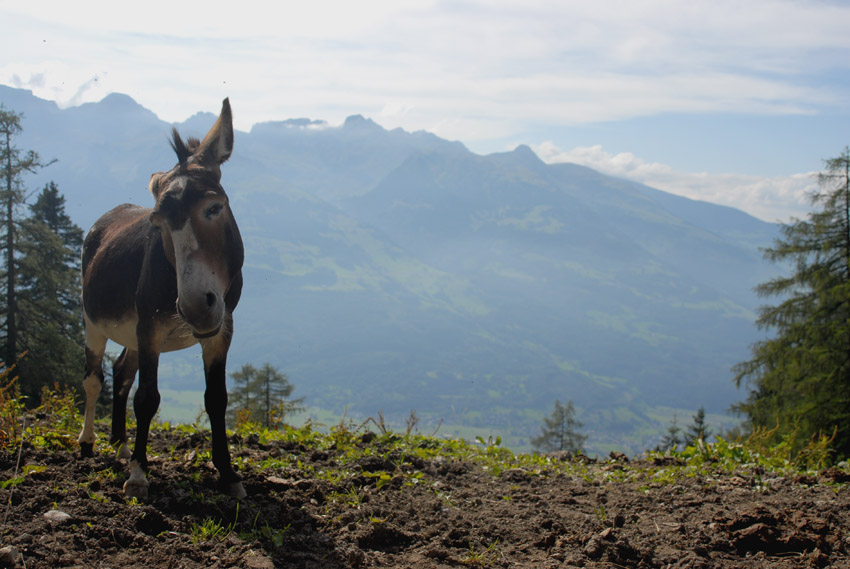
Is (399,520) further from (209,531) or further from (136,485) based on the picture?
(136,485)

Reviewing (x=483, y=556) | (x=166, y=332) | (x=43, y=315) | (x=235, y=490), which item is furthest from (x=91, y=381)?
(x=43, y=315)

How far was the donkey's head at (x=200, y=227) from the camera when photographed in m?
4.75

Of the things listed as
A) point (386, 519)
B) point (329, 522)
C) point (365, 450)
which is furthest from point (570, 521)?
point (365, 450)

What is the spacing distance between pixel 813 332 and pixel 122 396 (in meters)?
24.6

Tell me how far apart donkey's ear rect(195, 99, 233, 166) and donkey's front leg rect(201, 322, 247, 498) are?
5.14 feet

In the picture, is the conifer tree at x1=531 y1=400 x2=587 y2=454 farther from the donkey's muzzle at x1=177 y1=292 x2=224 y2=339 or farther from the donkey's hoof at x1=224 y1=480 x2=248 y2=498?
the donkey's muzzle at x1=177 y1=292 x2=224 y2=339

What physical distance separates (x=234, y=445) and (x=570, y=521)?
428 centimetres

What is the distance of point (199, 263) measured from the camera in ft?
16.0

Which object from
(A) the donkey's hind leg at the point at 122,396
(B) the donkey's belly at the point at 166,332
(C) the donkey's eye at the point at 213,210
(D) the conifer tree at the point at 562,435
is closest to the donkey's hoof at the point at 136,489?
(B) the donkey's belly at the point at 166,332

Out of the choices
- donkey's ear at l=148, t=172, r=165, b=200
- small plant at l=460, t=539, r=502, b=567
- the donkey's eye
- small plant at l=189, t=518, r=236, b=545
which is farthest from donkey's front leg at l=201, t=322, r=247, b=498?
small plant at l=460, t=539, r=502, b=567

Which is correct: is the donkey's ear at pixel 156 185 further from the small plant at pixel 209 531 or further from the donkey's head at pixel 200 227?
the small plant at pixel 209 531

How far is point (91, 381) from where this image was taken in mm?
6918

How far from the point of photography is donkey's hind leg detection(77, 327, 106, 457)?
644 cm

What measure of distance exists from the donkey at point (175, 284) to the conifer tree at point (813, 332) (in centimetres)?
1997
